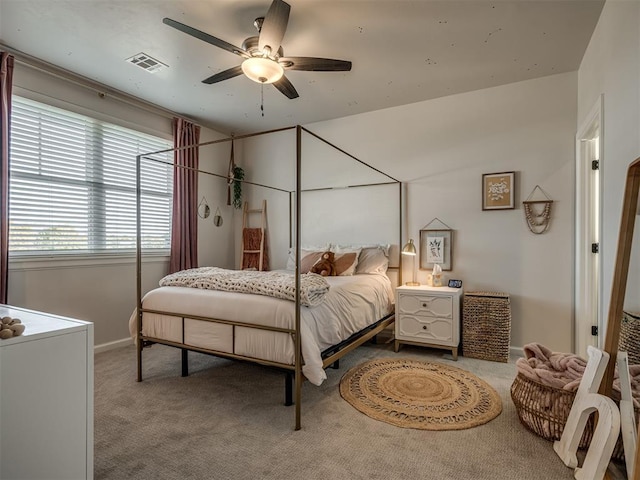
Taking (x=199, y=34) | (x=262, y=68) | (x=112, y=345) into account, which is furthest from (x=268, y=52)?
(x=112, y=345)

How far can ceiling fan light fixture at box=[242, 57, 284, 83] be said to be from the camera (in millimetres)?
2158

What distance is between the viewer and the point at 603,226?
2.12 m

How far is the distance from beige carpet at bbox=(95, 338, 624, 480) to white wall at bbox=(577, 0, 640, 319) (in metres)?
1.03

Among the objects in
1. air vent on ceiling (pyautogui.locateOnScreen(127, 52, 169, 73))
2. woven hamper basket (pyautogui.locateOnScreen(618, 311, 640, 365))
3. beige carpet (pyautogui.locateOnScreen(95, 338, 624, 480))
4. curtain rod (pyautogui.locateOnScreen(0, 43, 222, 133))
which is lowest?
beige carpet (pyautogui.locateOnScreen(95, 338, 624, 480))

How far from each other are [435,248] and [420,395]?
5.52 feet

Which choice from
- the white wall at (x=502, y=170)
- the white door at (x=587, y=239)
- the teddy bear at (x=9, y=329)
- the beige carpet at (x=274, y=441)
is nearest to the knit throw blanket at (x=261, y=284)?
the beige carpet at (x=274, y=441)

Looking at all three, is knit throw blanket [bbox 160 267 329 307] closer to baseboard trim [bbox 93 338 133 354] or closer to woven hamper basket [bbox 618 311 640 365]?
baseboard trim [bbox 93 338 133 354]

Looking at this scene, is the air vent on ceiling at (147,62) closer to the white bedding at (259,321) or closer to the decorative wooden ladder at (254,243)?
the white bedding at (259,321)

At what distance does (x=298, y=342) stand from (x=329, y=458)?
1.94 feet

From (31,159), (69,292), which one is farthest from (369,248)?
(31,159)

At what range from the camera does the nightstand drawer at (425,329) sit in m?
3.17

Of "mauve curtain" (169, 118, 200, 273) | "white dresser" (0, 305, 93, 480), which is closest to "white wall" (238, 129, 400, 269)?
"mauve curtain" (169, 118, 200, 273)

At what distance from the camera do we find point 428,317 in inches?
128

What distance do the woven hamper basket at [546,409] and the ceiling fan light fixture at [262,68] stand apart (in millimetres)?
2417
